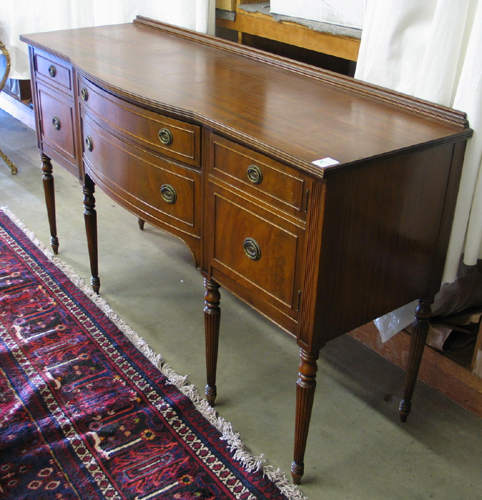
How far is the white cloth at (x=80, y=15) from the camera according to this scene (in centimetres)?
247

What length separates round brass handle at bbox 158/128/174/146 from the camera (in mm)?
1665

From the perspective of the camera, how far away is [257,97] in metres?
1.71

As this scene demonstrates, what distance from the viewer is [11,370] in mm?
2119

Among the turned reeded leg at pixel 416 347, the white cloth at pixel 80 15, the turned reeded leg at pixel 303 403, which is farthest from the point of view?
the white cloth at pixel 80 15

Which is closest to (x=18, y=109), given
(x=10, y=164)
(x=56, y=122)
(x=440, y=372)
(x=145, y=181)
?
(x=10, y=164)

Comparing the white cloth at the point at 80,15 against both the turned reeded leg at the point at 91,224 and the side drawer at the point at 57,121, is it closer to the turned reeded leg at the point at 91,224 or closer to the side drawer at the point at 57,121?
the side drawer at the point at 57,121

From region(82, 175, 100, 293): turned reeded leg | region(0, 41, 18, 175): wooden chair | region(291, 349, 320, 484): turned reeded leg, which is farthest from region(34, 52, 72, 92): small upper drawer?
region(291, 349, 320, 484): turned reeded leg

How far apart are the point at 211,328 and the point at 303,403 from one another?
391 millimetres

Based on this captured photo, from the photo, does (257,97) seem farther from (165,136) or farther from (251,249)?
(251,249)

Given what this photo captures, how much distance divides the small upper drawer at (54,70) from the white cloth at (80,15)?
21.9 inches

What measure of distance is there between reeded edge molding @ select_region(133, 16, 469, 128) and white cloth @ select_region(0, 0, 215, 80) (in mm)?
96

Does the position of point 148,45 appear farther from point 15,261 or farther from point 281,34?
point 15,261

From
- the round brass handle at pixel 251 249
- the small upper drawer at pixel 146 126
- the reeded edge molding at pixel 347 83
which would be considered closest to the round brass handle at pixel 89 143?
the small upper drawer at pixel 146 126

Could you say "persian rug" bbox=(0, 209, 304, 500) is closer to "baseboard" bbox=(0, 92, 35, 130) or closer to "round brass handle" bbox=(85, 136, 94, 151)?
"round brass handle" bbox=(85, 136, 94, 151)
